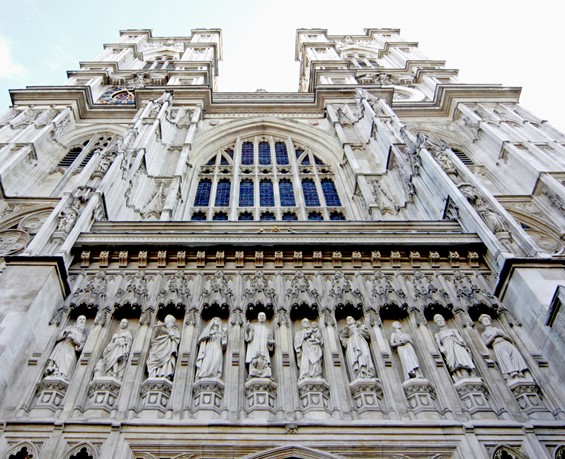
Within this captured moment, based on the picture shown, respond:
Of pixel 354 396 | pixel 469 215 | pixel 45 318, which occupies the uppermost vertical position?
pixel 469 215

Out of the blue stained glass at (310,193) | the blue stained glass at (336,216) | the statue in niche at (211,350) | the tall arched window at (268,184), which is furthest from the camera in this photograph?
the blue stained glass at (310,193)

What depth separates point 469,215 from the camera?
1188 centimetres

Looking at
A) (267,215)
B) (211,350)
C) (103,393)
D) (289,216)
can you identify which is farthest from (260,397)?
(267,215)

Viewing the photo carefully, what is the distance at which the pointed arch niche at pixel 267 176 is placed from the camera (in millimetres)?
18297

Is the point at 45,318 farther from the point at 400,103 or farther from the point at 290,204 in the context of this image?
the point at 400,103

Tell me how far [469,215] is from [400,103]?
1433cm

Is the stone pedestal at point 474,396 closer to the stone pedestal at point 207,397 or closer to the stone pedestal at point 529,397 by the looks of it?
the stone pedestal at point 529,397

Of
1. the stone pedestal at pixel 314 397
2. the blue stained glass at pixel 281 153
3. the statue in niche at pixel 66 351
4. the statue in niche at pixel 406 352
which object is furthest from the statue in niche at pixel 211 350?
the blue stained glass at pixel 281 153

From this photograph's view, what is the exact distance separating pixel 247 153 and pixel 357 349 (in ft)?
50.4

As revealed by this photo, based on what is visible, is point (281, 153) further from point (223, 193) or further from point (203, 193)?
point (203, 193)

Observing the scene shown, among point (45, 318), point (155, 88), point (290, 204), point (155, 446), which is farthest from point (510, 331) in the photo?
point (155, 88)

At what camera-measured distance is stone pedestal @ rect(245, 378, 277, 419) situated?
7.74m

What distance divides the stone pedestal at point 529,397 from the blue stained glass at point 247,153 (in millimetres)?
15718

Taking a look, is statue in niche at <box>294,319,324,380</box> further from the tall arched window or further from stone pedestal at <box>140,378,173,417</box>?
the tall arched window
